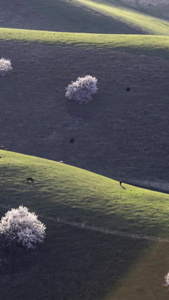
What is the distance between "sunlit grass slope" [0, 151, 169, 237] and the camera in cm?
4566

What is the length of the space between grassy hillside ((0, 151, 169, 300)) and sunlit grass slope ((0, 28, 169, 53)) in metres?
46.5

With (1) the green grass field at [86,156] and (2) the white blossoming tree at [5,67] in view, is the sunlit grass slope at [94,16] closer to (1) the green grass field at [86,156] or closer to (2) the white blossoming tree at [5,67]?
(1) the green grass field at [86,156]

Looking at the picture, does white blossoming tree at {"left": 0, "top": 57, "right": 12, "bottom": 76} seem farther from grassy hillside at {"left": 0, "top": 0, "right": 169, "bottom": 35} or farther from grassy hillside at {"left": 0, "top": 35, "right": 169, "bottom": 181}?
grassy hillside at {"left": 0, "top": 0, "right": 169, "bottom": 35}

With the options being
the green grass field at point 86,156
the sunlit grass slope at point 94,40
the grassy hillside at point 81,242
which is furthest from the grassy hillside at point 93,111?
the grassy hillside at point 81,242

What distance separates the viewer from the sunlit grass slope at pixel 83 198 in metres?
45.7

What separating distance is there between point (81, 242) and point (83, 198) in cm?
741

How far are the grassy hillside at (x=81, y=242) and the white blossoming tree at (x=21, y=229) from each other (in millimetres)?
843

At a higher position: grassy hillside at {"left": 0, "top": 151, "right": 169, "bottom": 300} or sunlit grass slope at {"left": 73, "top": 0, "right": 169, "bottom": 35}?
sunlit grass slope at {"left": 73, "top": 0, "right": 169, "bottom": 35}

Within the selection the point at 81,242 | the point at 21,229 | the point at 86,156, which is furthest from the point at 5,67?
the point at 81,242

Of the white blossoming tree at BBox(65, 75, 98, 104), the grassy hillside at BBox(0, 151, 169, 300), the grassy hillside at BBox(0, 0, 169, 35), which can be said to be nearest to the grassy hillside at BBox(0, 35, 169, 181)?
the white blossoming tree at BBox(65, 75, 98, 104)

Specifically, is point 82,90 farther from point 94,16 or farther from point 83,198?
point 94,16

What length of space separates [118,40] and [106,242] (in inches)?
2505

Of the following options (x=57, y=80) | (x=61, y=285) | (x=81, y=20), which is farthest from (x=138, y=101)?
(x=81, y=20)

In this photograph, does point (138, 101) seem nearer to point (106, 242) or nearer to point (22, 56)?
point (22, 56)
